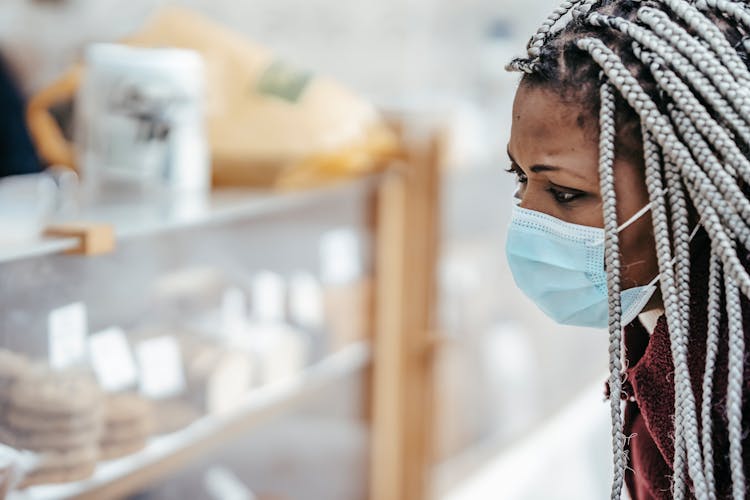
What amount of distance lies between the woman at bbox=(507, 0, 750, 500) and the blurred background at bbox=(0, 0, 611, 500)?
68cm

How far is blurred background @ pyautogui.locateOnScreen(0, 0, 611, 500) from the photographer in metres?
1.56

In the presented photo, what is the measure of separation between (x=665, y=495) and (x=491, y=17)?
7.38 feet

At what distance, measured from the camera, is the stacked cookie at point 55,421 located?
132 centimetres

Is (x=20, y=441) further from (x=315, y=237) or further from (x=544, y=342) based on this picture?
(x=544, y=342)

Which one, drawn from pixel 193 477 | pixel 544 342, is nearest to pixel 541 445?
pixel 544 342

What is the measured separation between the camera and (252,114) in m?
1.94

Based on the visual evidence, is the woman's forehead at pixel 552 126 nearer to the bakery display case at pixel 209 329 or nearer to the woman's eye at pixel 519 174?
the woman's eye at pixel 519 174

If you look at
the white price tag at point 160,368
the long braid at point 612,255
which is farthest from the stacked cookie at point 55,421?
the long braid at point 612,255

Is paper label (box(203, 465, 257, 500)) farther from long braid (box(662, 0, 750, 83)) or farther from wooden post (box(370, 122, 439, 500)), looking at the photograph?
long braid (box(662, 0, 750, 83))

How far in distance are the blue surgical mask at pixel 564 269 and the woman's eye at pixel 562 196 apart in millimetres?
22

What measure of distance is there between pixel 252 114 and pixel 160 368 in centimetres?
58

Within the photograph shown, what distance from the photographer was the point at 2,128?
2.68 meters

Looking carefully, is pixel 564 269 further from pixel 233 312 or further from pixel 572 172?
pixel 233 312

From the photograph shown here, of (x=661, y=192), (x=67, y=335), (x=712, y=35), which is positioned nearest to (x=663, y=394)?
(x=661, y=192)
